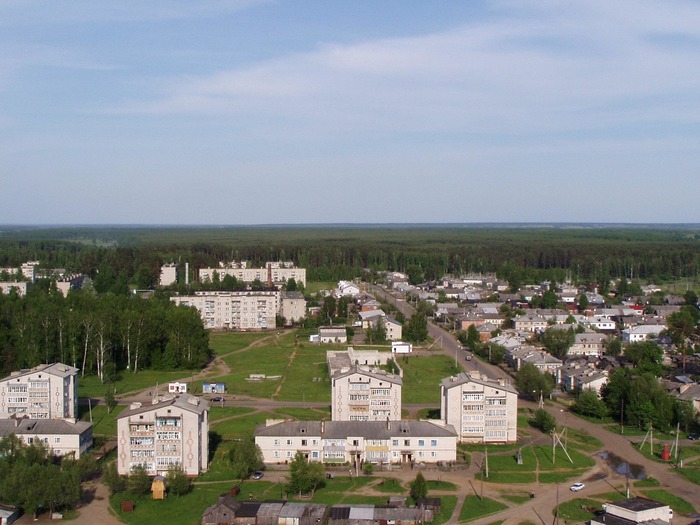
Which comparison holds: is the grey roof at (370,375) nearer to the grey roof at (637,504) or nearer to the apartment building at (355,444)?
the apartment building at (355,444)

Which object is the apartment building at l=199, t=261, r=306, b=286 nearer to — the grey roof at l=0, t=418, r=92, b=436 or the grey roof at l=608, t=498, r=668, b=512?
the grey roof at l=0, t=418, r=92, b=436

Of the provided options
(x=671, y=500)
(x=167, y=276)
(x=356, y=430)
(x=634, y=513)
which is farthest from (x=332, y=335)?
(x=167, y=276)

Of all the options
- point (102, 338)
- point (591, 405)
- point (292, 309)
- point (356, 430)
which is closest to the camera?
point (356, 430)

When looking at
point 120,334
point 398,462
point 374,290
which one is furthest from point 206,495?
point 374,290

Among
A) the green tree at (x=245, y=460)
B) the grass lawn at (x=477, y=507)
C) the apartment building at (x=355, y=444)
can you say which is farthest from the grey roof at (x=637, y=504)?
the green tree at (x=245, y=460)

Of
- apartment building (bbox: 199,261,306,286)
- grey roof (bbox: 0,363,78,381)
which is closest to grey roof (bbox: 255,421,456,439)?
grey roof (bbox: 0,363,78,381)

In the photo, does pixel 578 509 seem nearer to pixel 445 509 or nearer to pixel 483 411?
pixel 445 509
